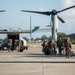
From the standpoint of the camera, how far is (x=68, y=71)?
14484 mm

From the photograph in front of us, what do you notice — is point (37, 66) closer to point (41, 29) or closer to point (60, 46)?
point (60, 46)

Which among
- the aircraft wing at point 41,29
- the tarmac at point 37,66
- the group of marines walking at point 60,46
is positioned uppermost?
the aircraft wing at point 41,29

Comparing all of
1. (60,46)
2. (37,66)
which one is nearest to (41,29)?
(60,46)

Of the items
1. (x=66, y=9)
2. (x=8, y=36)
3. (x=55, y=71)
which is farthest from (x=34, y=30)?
(x=55, y=71)

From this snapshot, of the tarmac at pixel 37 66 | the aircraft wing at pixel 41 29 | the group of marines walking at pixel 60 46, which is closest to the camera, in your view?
the tarmac at pixel 37 66

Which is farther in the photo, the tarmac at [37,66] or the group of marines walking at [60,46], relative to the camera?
the group of marines walking at [60,46]

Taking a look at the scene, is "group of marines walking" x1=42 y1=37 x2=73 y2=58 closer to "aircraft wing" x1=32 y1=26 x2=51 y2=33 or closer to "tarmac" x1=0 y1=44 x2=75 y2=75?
"tarmac" x1=0 y1=44 x2=75 y2=75

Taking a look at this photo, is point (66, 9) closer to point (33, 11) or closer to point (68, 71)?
point (33, 11)

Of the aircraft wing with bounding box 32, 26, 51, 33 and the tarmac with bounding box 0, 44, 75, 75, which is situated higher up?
the aircraft wing with bounding box 32, 26, 51, 33

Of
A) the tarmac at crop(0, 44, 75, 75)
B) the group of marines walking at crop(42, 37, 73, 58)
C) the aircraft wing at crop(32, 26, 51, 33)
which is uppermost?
the aircraft wing at crop(32, 26, 51, 33)

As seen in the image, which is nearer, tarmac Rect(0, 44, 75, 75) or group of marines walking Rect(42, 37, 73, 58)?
tarmac Rect(0, 44, 75, 75)

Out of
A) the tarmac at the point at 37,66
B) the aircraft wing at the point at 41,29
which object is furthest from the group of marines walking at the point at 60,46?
the aircraft wing at the point at 41,29

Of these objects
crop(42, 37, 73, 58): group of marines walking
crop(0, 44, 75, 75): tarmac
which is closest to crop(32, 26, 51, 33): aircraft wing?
crop(42, 37, 73, 58): group of marines walking

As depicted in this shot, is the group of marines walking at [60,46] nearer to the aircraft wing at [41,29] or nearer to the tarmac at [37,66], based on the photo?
the tarmac at [37,66]
